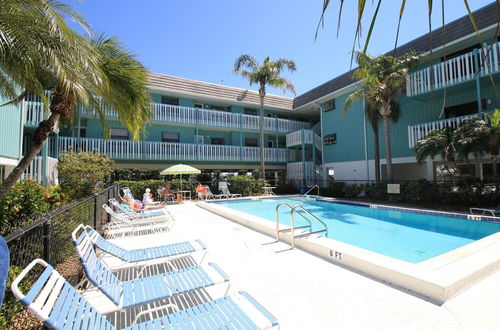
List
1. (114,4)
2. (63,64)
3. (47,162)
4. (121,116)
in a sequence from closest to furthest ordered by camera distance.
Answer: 1. (63,64)
2. (121,116)
3. (114,4)
4. (47,162)

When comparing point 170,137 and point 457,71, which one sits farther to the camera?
point 170,137

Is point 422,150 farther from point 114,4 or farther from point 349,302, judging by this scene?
point 114,4

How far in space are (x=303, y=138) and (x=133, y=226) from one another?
16736 millimetres

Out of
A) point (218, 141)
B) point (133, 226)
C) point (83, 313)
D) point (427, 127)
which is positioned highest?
point (218, 141)

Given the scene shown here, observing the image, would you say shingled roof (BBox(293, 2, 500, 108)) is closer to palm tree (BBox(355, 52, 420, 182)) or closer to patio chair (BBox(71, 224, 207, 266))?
palm tree (BBox(355, 52, 420, 182))

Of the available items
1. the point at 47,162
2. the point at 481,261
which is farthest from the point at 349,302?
the point at 47,162

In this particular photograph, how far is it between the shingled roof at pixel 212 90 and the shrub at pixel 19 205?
14457 millimetres

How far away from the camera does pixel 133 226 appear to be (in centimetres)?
805

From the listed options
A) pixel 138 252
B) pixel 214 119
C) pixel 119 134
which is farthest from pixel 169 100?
pixel 138 252

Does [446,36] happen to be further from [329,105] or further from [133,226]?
[133,226]

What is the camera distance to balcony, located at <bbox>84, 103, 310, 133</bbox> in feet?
64.0

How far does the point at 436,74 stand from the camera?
43.4ft

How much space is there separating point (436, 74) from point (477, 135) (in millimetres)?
4791

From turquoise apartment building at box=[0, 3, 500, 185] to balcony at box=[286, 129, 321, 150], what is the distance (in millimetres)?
89
